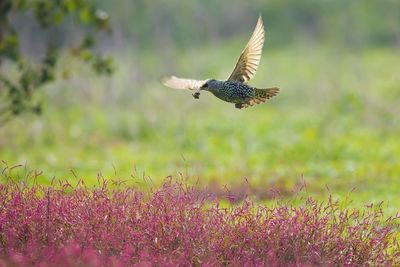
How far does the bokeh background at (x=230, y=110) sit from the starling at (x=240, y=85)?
46.6 inches

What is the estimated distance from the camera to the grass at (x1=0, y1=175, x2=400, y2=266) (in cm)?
632

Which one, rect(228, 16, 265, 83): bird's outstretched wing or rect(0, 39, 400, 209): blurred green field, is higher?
rect(0, 39, 400, 209): blurred green field

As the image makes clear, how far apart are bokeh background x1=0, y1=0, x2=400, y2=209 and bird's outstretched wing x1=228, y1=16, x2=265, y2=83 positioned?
3.74 ft

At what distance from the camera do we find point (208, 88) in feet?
18.6

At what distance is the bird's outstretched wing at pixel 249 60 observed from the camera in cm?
621

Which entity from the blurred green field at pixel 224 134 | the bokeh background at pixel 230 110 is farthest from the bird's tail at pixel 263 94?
the blurred green field at pixel 224 134

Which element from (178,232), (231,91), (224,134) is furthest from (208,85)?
(224,134)

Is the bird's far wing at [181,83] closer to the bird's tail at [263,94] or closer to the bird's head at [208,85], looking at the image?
the bird's head at [208,85]

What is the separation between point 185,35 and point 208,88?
2082 cm

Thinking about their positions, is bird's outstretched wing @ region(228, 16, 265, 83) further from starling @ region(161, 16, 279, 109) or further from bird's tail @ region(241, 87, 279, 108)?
bird's tail @ region(241, 87, 279, 108)

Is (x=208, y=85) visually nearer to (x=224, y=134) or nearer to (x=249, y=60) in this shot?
(x=249, y=60)

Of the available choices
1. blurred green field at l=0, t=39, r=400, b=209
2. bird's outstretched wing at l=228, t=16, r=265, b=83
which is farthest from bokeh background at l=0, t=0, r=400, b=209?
bird's outstretched wing at l=228, t=16, r=265, b=83

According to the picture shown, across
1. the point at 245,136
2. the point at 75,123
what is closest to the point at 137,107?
the point at 75,123

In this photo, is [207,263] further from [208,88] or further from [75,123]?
[75,123]
